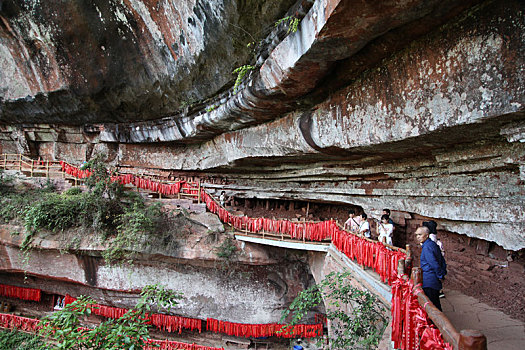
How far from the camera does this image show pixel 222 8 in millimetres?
6094

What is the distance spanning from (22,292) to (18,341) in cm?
282

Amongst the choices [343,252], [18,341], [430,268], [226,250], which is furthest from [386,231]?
[18,341]

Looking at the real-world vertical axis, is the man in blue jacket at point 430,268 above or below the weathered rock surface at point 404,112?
below

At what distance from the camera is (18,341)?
26.4ft

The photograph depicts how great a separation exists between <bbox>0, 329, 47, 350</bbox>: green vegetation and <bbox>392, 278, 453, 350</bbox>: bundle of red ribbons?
936 cm

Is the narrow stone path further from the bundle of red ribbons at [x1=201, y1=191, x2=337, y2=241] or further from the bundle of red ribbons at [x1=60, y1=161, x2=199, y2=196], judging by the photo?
the bundle of red ribbons at [x1=60, y1=161, x2=199, y2=196]

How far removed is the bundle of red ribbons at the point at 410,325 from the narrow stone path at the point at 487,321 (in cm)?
97

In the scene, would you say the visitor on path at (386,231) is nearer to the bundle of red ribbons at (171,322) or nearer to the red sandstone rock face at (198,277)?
the red sandstone rock face at (198,277)

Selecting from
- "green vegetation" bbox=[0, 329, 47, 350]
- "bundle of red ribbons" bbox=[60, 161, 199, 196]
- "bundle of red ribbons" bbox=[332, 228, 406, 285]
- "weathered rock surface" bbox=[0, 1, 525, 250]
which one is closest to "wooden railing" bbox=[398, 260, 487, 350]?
"bundle of red ribbons" bbox=[332, 228, 406, 285]

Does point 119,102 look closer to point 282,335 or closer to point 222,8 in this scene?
point 222,8

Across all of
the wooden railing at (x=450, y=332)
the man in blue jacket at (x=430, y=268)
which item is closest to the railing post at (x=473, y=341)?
the wooden railing at (x=450, y=332)

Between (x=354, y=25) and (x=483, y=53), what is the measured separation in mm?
1507

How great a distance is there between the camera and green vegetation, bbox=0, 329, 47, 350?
306 inches

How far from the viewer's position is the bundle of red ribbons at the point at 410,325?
2016 millimetres
